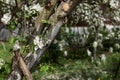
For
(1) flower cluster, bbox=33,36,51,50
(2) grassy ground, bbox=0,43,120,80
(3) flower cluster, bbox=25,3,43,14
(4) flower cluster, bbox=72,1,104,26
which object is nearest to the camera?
(1) flower cluster, bbox=33,36,51,50

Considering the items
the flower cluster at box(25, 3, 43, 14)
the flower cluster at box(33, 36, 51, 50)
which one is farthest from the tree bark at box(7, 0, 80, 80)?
the flower cluster at box(25, 3, 43, 14)

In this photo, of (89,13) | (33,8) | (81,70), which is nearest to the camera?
Answer: (33,8)

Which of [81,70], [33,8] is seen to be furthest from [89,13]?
[33,8]

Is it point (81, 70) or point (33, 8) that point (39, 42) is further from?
point (81, 70)

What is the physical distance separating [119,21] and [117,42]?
2.34m

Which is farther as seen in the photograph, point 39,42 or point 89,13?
point 89,13

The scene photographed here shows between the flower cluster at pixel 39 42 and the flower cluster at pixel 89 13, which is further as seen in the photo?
the flower cluster at pixel 89 13

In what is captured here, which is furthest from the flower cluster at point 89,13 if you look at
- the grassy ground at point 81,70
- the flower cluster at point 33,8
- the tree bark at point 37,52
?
the tree bark at point 37,52

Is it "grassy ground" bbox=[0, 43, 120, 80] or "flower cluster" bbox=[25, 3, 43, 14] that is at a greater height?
"flower cluster" bbox=[25, 3, 43, 14]

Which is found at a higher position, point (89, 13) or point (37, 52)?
point (37, 52)

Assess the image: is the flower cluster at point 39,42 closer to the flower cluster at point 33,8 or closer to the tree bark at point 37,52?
the tree bark at point 37,52

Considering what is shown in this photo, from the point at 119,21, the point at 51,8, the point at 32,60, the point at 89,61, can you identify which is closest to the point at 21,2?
the point at 51,8

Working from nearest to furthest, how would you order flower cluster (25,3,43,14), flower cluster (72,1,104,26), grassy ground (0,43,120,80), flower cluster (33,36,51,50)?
flower cluster (33,36,51,50) < flower cluster (25,3,43,14) < flower cluster (72,1,104,26) < grassy ground (0,43,120,80)

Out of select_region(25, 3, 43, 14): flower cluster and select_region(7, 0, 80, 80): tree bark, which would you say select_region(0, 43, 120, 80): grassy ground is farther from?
select_region(7, 0, 80, 80): tree bark
